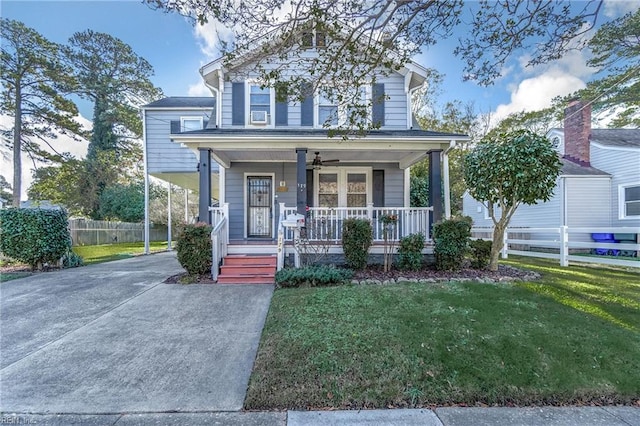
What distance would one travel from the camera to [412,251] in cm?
716

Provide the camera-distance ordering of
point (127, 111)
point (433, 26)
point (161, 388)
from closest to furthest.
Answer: point (161, 388)
point (433, 26)
point (127, 111)

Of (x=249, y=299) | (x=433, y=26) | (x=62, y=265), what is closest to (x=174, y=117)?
(x=62, y=265)

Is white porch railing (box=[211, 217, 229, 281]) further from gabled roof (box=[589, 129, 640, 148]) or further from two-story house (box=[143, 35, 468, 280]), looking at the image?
gabled roof (box=[589, 129, 640, 148])

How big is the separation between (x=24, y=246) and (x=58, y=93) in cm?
1610

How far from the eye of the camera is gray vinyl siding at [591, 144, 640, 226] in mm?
11867

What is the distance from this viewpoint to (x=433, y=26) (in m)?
4.84

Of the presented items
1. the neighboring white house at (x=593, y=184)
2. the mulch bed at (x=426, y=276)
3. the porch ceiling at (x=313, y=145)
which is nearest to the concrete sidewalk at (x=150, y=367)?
the mulch bed at (x=426, y=276)

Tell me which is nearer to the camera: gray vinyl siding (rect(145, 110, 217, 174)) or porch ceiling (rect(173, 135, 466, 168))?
porch ceiling (rect(173, 135, 466, 168))

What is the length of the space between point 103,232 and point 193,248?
14.5 metres

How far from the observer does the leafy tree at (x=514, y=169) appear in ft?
20.9

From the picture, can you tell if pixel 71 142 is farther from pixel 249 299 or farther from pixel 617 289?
pixel 617 289

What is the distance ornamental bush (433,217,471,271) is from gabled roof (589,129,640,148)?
11092mm

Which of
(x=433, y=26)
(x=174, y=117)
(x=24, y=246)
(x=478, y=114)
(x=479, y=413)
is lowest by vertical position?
(x=479, y=413)

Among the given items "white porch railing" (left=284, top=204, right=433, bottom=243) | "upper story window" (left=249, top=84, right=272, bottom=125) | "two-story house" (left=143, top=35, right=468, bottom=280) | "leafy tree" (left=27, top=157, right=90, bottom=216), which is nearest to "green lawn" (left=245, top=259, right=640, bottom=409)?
"white porch railing" (left=284, top=204, right=433, bottom=243)
